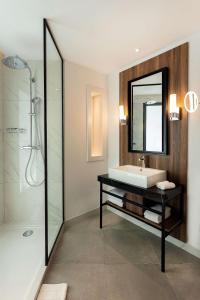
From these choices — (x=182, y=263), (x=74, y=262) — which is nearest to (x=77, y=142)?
(x=74, y=262)

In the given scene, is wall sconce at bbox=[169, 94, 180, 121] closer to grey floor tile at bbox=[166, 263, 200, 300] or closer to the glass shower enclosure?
the glass shower enclosure

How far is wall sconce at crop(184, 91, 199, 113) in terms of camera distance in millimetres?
1873

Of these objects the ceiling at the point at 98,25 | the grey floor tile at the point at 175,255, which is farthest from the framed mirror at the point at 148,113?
the grey floor tile at the point at 175,255

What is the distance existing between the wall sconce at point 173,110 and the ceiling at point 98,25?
67 cm

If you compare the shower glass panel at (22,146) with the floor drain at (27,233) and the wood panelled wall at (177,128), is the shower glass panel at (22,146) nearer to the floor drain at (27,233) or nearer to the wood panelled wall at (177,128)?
the floor drain at (27,233)

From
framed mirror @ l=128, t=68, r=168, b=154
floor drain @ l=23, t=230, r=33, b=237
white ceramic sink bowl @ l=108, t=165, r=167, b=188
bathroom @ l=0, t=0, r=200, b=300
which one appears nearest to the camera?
bathroom @ l=0, t=0, r=200, b=300

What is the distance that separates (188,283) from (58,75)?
2711 millimetres

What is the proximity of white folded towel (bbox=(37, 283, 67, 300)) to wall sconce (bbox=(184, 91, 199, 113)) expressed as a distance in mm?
2141

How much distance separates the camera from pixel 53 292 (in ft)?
4.75

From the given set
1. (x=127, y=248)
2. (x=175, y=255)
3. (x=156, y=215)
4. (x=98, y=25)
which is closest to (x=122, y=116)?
(x=98, y=25)

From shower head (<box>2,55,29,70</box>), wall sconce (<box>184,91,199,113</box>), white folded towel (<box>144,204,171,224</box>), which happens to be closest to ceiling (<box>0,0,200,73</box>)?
shower head (<box>2,55,29,70</box>)

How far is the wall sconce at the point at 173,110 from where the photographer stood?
6.43ft

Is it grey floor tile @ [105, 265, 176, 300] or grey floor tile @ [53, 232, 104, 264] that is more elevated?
grey floor tile @ [53, 232, 104, 264]

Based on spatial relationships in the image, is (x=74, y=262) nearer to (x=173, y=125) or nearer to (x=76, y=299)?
(x=76, y=299)
